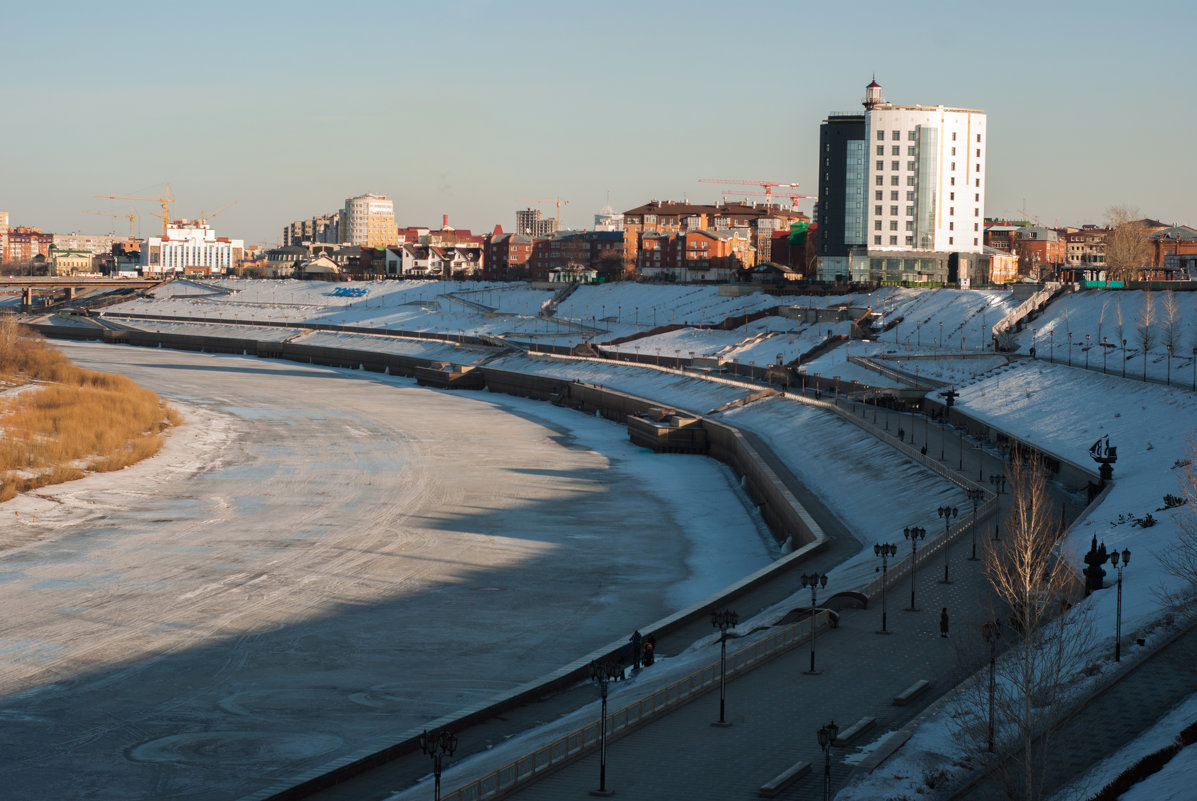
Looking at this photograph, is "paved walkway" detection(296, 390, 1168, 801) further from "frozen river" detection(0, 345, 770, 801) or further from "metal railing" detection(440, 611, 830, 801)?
"frozen river" detection(0, 345, 770, 801)

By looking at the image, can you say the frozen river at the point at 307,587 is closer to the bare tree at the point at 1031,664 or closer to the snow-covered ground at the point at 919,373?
the snow-covered ground at the point at 919,373

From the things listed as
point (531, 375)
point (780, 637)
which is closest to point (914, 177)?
point (531, 375)

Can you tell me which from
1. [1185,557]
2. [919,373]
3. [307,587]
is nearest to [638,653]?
[1185,557]

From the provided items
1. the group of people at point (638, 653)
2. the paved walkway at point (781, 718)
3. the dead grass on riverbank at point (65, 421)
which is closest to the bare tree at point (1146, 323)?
the paved walkway at point (781, 718)

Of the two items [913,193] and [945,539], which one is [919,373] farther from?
[913,193]

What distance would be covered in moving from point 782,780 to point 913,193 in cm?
11113

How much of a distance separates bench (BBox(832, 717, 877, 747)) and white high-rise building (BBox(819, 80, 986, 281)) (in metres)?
106

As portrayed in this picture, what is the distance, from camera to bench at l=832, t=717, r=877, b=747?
849 inches

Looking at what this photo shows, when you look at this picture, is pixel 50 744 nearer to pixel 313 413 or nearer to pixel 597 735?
pixel 597 735

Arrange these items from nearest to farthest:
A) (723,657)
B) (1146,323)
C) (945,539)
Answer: (723,657), (945,539), (1146,323)

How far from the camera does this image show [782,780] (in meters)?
20.1

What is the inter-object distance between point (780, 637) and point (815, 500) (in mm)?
21023

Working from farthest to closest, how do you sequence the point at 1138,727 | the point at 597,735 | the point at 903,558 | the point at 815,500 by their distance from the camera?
the point at 815,500
the point at 903,558
the point at 597,735
the point at 1138,727

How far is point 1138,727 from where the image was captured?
67.2 ft
